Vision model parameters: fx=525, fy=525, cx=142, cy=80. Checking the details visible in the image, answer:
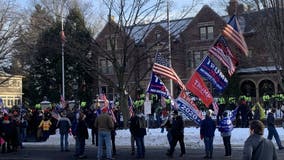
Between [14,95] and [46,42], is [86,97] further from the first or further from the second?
[46,42]

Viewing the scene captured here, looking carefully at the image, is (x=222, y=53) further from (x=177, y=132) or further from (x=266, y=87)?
(x=266, y=87)

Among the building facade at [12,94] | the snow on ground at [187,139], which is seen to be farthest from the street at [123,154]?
the building facade at [12,94]

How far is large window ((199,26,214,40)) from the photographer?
2141 inches

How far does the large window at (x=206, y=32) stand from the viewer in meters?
54.4

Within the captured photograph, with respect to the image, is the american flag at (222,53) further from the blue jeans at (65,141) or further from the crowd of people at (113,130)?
the blue jeans at (65,141)

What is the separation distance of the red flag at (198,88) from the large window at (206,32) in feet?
114

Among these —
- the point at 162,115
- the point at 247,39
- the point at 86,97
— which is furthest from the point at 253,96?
the point at 162,115

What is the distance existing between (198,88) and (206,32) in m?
35.5

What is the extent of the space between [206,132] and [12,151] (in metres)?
8.95

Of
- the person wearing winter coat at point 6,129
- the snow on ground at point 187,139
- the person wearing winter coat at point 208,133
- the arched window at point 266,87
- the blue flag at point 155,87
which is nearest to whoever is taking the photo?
the person wearing winter coat at point 208,133

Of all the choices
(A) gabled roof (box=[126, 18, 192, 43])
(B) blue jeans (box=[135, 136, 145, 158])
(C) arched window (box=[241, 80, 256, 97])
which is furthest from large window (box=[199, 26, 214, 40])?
(B) blue jeans (box=[135, 136, 145, 158])

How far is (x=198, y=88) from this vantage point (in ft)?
65.5

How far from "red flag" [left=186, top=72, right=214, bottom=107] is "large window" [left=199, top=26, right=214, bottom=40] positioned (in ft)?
114

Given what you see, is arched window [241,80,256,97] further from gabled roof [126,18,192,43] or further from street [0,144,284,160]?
street [0,144,284,160]
